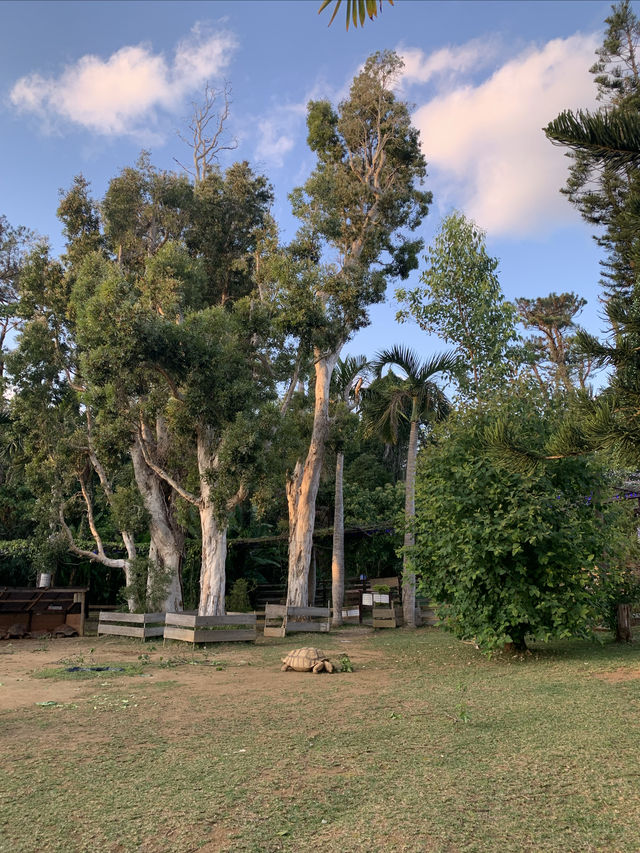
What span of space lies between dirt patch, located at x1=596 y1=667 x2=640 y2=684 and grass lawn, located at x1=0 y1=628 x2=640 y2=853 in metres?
0.03

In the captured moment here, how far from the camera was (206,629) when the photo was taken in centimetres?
1420

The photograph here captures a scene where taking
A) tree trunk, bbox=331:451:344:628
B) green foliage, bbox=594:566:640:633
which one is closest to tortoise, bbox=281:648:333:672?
green foliage, bbox=594:566:640:633

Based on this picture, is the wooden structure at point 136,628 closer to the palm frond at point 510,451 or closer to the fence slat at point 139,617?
the fence slat at point 139,617

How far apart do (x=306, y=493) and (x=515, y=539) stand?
11454mm

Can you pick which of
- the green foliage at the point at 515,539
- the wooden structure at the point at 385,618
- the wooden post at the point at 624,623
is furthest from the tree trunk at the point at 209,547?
the wooden post at the point at 624,623

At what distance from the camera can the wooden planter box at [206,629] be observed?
13898 mm

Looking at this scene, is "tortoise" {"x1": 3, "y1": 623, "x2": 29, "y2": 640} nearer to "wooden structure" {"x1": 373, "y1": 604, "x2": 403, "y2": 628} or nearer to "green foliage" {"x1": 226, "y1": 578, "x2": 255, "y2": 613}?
"green foliage" {"x1": 226, "y1": 578, "x2": 255, "y2": 613}

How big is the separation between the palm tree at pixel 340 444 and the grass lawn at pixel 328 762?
10501 millimetres

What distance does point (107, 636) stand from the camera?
52.8 ft

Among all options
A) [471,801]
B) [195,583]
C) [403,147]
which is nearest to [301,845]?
[471,801]

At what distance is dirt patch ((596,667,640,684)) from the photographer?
7888mm

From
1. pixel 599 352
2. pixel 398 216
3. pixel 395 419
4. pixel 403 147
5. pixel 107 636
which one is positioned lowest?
pixel 107 636

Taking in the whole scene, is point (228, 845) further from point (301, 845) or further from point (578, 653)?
point (578, 653)

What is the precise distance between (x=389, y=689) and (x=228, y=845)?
16.5 feet
